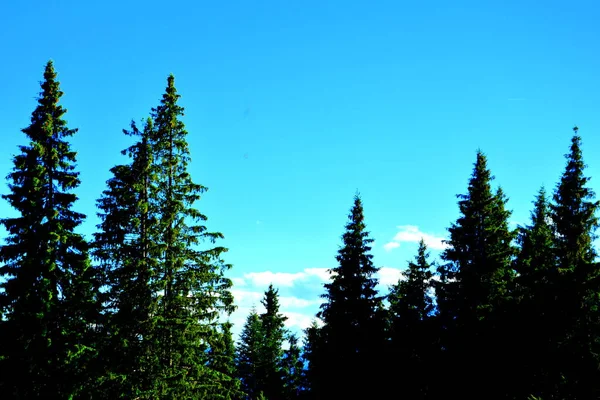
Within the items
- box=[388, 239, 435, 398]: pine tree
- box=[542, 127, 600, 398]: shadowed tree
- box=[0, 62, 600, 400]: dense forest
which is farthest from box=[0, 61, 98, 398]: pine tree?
box=[542, 127, 600, 398]: shadowed tree

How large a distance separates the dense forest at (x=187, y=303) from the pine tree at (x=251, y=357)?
26.2m

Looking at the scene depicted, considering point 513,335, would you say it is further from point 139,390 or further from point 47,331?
point 47,331

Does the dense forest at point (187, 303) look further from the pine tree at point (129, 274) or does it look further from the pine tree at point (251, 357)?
the pine tree at point (251, 357)

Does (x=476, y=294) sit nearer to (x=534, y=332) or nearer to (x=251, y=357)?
(x=534, y=332)

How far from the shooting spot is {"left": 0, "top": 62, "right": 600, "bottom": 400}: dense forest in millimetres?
20625

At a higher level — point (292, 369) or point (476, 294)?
point (476, 294)

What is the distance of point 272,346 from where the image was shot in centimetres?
5431

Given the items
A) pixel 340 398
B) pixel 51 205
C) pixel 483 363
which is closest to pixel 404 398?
pixel 340 398

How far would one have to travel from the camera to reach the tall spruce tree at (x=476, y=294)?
2495 cm

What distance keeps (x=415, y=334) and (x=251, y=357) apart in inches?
1123

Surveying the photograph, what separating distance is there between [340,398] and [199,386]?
→ 9.73 m

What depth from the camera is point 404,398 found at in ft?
95.8

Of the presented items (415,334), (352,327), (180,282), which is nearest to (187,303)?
(180,282)

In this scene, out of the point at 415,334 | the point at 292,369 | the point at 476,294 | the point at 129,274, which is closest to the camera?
the point at 129,274
